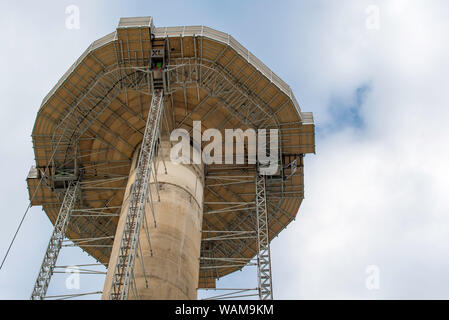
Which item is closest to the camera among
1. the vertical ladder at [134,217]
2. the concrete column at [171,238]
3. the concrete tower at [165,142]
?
the vertical ladder at [134,217]

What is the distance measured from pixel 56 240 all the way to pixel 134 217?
1112 cm

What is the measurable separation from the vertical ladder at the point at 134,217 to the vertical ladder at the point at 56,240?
28.5 ft

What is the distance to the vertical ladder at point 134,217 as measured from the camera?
65.8ft

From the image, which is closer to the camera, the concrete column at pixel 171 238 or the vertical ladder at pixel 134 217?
the vertical ladder at pixel 134 217

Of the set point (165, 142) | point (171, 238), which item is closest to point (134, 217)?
point (171, 238)

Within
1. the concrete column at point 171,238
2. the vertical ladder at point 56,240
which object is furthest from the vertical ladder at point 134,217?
the vertical ladder at point 56,240

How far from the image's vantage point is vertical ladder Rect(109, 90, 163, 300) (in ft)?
65.8

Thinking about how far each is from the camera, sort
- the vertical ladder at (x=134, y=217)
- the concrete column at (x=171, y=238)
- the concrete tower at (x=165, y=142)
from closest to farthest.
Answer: the vertical ladder at (x=134, y=217) → the concrete column at (x=171, y=238) → the concrete tower at (x=165, y=142)

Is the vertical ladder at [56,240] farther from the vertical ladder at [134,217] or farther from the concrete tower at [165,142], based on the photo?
the vertical ladder at [134,217]

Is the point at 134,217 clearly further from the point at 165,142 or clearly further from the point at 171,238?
the point at 165,142

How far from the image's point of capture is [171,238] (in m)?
26.2

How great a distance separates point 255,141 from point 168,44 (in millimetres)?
8550

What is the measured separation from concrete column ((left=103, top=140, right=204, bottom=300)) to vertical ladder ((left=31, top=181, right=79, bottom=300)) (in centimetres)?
501
